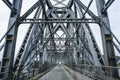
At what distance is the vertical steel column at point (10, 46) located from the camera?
31.1 ft

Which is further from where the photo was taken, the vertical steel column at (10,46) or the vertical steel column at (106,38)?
the vertical steel column at (106,38)

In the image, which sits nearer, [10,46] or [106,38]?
[10,46]

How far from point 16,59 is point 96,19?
6.56 m

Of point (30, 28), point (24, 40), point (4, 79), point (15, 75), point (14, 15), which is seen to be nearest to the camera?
point (4, 79)

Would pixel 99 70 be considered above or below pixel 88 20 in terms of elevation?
below

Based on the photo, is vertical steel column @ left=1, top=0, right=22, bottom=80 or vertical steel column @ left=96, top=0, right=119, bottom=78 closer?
vertical steel column @ left=1, top=0, right=22, bottom=80

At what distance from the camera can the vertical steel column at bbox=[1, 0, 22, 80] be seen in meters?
9.48

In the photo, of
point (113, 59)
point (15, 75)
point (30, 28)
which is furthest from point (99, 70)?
point (30, 28)

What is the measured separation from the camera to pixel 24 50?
1138 centimetres

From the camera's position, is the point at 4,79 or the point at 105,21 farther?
the point at 105,21

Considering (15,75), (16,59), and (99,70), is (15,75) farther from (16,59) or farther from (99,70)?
(99,70)

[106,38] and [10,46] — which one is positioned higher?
[106,38]

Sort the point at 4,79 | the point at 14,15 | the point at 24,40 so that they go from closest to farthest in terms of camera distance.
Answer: the point at 4,79, the point at 14,15, the point at 24,40

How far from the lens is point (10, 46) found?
10117mm
